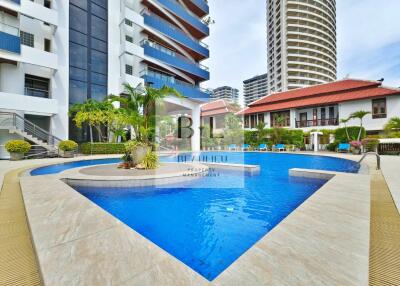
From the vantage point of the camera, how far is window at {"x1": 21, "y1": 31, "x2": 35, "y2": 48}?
16906mm

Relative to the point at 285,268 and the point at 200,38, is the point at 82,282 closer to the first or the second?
the point at 285,268

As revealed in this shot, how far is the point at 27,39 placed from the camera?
17141mm

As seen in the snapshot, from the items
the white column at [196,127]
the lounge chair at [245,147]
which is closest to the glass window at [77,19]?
the white column at [196,127]

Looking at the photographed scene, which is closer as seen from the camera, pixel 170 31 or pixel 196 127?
pixel 170 31

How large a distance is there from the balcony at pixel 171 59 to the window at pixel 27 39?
10038mm

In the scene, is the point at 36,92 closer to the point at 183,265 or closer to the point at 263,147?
the point at 183,265

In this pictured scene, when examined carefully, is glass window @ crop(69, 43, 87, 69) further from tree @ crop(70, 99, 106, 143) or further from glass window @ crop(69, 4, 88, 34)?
tree @ crop(70, 99, 106, 143)

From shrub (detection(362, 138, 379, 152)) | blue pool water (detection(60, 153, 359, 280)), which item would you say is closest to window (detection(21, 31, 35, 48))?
blue pool water (detection(60, 153, 359, 280))

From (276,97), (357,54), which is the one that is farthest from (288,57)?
(276,97)

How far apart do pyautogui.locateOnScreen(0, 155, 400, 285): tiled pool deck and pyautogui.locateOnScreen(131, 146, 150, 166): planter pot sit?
618 centimetres

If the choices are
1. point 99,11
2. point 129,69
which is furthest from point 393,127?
point 99,11

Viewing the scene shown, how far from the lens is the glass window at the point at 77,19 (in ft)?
64.4

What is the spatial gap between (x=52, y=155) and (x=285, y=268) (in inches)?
744

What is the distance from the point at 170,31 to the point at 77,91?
13345 millimetres
